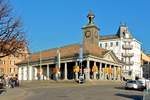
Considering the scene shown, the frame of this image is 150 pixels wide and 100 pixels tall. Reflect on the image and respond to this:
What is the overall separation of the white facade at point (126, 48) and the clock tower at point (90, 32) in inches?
1122

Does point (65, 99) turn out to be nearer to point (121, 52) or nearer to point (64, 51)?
point (64, 51)

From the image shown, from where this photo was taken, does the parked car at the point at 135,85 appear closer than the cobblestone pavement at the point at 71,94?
No

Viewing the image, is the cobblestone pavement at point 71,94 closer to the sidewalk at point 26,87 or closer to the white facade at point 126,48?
the sidewalk at point 26,87

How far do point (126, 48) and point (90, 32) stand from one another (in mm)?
31975

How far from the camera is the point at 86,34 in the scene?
12244 cm

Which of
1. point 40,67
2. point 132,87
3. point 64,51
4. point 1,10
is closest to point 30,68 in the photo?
point 40,67

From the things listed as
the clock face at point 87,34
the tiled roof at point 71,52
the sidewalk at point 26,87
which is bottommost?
the sidewalk at point 26,87

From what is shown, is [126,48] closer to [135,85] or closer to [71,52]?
[71,52]

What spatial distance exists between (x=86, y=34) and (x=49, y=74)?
55.5 ft

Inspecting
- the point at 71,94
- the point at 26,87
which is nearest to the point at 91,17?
the point at 26,87

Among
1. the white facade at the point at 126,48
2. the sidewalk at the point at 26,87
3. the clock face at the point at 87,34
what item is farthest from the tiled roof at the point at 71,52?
the white facade at the point at 126,48

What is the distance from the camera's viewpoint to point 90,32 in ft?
397

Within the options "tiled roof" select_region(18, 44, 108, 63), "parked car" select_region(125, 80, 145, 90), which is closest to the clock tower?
"tiled roof" select_region(18, 44, 108, 63)

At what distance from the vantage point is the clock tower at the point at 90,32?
120812 mm
